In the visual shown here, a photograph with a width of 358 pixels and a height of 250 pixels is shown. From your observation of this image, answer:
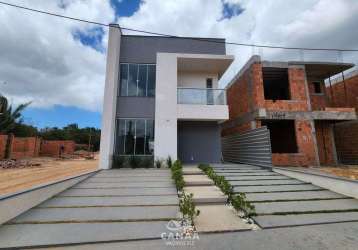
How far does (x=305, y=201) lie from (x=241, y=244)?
9.88ft

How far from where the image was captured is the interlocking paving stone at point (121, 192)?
5083 millimetres

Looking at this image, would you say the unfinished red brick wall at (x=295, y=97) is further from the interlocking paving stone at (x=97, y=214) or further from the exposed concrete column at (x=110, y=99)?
the interlocking paving stone at (x=97, y=214)

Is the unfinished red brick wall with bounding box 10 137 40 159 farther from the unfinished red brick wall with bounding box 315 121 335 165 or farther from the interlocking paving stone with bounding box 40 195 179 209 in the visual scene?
the unfinished red brick wall with bounding box 315 121 335 165

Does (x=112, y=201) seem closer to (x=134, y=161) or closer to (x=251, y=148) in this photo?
(x=134, y=161)

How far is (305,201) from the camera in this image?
4.65 metres

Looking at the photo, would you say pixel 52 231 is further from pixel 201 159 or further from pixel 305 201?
pixel 201 159

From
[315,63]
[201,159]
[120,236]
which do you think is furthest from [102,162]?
[315,63]

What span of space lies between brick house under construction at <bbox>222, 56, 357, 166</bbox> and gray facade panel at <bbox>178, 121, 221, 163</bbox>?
2.08 metres

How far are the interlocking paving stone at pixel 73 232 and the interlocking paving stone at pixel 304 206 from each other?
2440 mm

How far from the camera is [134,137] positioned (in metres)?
9.33

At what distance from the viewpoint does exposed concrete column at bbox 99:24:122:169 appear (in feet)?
28.2

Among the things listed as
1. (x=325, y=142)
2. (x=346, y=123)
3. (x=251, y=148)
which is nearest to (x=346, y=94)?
(x=346, y=123)

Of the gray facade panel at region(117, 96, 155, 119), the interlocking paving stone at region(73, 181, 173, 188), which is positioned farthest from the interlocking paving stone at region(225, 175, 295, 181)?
the gray facade panel at region(117, 96, 155, 119)

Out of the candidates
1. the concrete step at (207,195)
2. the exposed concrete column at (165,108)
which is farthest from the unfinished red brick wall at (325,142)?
the concrete step at (207,195)
